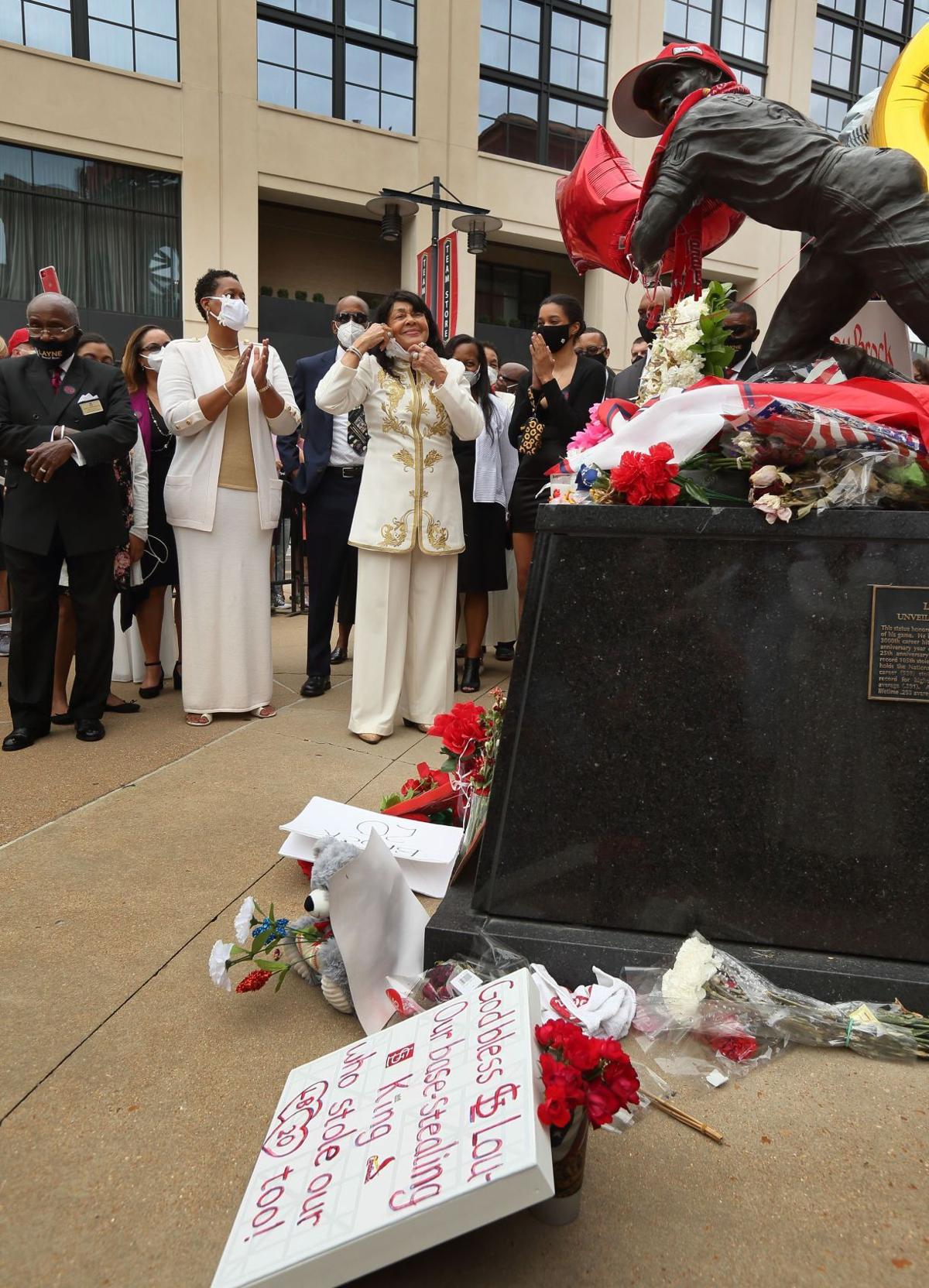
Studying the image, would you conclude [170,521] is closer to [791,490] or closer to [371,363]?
[371,363]

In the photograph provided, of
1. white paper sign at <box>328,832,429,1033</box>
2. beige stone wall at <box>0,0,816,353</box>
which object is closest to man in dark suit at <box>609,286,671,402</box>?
white paper sign at <box>328,832,429,1033</box>

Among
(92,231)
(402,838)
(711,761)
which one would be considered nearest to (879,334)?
(711,761)

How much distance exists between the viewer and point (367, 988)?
2.18 meters

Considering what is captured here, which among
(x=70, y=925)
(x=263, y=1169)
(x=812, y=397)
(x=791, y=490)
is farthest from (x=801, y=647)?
(x=70, y=925)

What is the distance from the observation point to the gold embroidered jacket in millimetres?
4375

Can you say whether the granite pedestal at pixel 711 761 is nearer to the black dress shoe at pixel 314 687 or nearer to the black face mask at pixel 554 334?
the black face mask at pixel 554 334

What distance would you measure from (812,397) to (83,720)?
3.54 meters

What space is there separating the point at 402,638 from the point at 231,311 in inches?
69.7

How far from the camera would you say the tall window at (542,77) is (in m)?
18.0

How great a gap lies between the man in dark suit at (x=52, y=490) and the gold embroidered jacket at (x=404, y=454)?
1.10 m

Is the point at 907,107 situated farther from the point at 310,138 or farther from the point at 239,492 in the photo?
Answer: the point at 310,138

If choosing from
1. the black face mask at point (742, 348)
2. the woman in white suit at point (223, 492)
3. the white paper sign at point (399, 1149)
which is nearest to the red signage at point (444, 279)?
the woman in white suit at point (223, 492)

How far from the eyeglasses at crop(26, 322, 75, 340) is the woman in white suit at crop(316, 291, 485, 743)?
1.14 metres

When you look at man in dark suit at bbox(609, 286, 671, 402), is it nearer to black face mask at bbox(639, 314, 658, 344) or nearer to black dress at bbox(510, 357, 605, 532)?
black face mask at bbox(639, 314, 658, 344)
